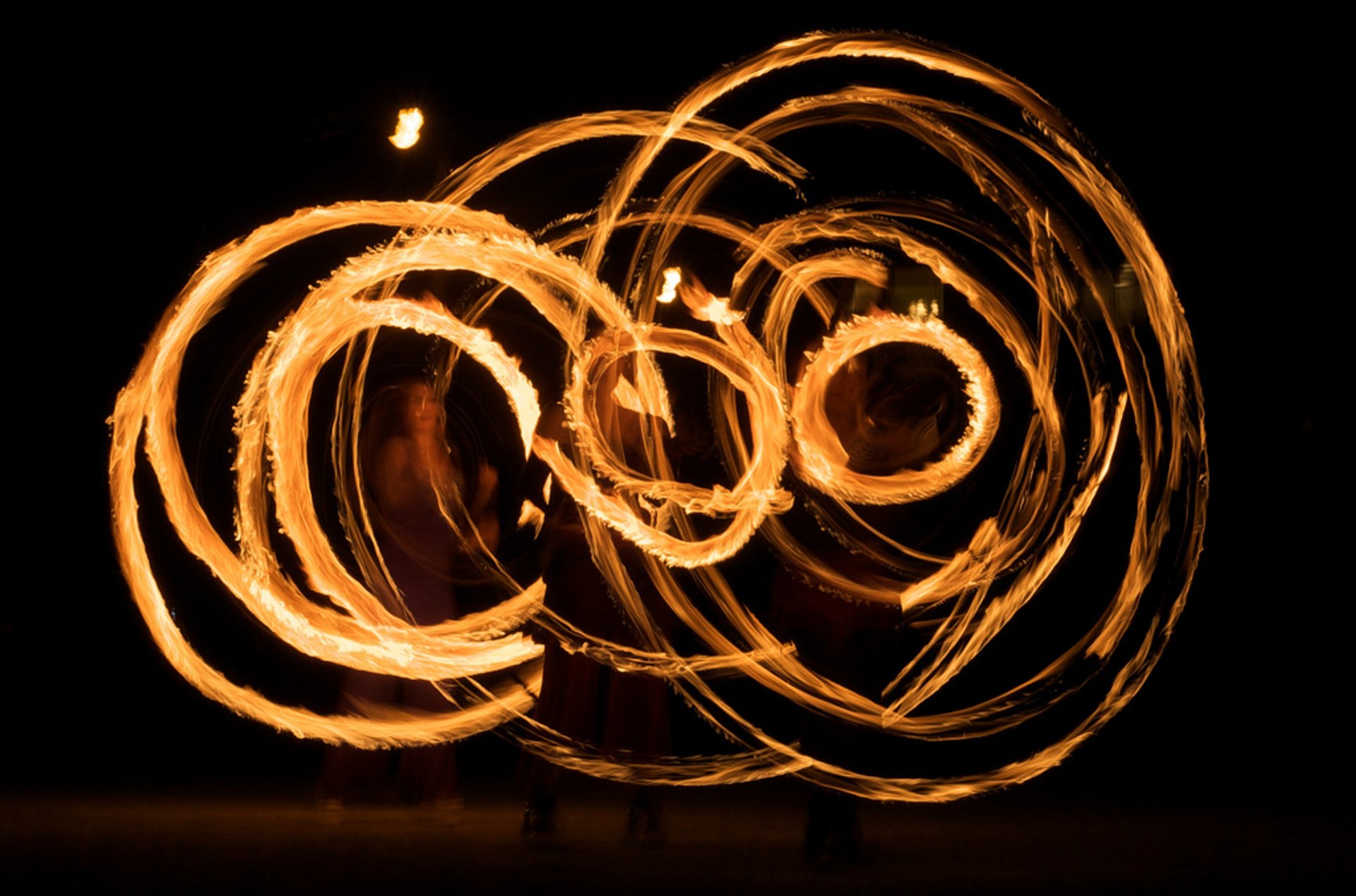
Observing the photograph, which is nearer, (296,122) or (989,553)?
(989,553)

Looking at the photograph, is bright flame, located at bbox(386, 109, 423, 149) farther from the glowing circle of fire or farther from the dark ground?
the dark ground

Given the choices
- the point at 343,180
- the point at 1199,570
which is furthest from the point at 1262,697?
the point at 343,180

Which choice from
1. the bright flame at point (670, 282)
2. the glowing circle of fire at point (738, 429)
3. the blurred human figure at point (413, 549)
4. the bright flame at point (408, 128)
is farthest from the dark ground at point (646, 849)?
the bright flame at point (408, 128)

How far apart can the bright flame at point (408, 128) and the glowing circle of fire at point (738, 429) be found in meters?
0.37

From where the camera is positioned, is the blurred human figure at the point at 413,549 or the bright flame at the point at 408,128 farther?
Answer: the bright flame at the point at 408,128

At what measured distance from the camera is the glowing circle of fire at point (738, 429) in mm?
5961

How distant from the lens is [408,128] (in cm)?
758

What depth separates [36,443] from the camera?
945 cm

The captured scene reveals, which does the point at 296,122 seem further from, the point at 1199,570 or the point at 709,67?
the point at 1199,570

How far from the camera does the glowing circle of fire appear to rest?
5961 millimetres

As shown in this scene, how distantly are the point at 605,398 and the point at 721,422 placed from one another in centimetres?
167

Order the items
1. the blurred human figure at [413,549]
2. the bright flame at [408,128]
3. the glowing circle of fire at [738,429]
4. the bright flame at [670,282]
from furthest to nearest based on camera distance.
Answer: the bright flame at [670,282] → the bright flame at [408,128] → the blurred human figure at [413,549] → the glowing circle of fire at [738,429]

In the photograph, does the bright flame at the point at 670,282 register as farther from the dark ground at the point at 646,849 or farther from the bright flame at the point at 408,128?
the dark ground at the point at 646,849

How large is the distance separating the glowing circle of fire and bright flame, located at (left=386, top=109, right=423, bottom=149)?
0.37 meters
